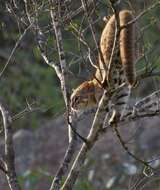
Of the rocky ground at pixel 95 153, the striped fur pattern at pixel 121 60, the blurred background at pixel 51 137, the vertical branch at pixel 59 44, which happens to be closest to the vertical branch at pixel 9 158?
the vertical branch at pixel 59 44

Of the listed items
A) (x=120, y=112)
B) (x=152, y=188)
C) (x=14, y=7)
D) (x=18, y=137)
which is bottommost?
(x=152, y=188)

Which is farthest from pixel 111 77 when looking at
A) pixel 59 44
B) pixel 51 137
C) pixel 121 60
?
pixel 51 137

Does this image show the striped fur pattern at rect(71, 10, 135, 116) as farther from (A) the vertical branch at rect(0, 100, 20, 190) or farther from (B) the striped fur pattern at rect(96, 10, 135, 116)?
(A) the vertical branch at rect(0, 100, 20, 190)

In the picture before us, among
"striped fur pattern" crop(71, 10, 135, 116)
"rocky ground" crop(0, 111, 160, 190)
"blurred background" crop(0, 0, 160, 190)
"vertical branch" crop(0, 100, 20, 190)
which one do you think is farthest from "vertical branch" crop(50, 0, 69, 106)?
"rocky ground" crop(0, 111, 160, 190)

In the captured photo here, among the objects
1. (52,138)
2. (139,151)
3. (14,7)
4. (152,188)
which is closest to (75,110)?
(14,7)

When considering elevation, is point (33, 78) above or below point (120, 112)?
below

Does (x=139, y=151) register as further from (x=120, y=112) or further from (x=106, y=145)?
(x=120, y=112)

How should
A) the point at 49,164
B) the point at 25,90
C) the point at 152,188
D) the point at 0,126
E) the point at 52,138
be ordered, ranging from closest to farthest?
1. the point at 0,126
2. the point at 152,188
3. the point at 49,164
4. the point at 52,138
5. the point at 25,90

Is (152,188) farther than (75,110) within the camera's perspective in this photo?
Yes

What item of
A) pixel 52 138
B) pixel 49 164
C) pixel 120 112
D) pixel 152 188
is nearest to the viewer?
pixel 120 112

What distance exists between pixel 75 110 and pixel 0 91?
8186 mm

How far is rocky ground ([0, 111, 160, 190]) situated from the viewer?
34.8 feet

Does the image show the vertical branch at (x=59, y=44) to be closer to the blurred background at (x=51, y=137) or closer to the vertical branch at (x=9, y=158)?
the vertical branch at (x=9, y=158)

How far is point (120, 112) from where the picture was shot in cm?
473
